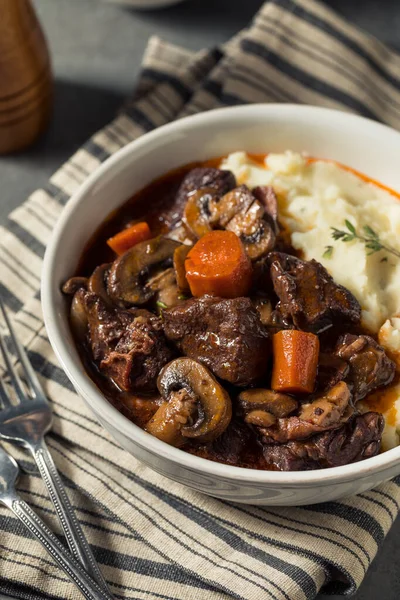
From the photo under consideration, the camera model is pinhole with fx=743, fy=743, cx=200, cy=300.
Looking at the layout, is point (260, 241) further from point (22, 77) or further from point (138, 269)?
point (22, 77)

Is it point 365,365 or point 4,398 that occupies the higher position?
point 365,365

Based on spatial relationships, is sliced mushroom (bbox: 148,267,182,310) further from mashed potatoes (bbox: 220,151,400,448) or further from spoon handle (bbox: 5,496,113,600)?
spoon handle (bbox: 5,496,113,600)

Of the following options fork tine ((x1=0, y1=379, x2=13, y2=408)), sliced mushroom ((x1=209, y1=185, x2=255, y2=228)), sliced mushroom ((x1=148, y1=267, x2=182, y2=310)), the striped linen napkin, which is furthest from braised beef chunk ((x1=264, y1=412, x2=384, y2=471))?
fork tine ((x1=0, y1=379, x2=13, y2=408))

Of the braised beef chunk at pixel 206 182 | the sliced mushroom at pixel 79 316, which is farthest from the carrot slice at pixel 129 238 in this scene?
the sliced mushroom at pixel 79 316

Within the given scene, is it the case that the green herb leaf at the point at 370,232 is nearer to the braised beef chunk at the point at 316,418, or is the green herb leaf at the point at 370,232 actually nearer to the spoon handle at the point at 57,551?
the braised beef chunk at the point at 316,418

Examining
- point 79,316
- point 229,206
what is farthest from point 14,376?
point 229,206

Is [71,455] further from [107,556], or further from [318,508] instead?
[318,508]

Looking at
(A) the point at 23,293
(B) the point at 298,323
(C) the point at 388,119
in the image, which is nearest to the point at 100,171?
(A) the point at 23,293
